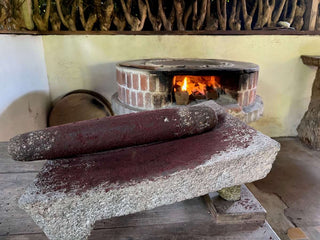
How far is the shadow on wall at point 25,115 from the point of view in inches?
61.3

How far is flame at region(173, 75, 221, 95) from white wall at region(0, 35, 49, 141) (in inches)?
43.2

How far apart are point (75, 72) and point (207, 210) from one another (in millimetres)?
1850

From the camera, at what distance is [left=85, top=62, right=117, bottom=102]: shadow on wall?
2.21m

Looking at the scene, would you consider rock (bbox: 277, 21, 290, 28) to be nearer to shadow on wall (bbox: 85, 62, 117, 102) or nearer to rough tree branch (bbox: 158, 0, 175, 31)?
rough tree branch (bbox: 158, 0, 175, 31)

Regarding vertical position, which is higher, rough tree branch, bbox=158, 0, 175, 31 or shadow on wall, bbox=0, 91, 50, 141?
rough tree branch, bbox=158, 0, 175, 31

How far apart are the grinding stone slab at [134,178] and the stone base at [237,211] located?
0.14 metres

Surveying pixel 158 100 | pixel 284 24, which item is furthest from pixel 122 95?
pixel 284 24

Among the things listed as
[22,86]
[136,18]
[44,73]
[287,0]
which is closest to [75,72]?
[44,73]

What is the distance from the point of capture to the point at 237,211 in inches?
28.4

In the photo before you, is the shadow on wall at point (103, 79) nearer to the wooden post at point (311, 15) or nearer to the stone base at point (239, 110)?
the stone base at point (239, 110)

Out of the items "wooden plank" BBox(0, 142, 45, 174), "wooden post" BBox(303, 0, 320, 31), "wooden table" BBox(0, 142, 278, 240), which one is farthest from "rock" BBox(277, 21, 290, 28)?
"wooden plank" BBox(0, 142, 45, 174)

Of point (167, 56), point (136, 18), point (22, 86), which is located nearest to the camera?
point (22, 86)

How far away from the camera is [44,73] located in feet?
Result: 7.01

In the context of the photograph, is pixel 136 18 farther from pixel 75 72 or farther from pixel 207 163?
pixel 207 163
